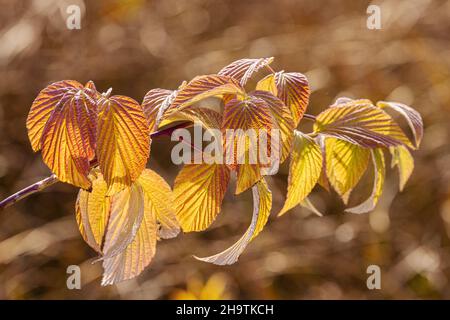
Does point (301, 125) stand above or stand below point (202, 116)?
above

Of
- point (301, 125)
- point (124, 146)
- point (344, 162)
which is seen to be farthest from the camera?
point (301, 125)

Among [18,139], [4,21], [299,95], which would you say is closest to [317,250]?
[18,139]

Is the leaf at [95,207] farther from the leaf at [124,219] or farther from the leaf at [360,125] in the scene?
the leaf at [360,125]

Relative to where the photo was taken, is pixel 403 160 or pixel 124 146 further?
pixel 403 160

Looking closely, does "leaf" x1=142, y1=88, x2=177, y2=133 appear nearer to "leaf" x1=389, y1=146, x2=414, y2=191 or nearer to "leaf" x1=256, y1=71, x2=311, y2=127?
"leaf" x1=256, y1=71, x2=311, y2=127

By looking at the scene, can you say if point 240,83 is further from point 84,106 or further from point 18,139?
point 18,139

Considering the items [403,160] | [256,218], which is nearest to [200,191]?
[256,218]

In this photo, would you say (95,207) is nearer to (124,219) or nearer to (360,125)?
(124,219)
